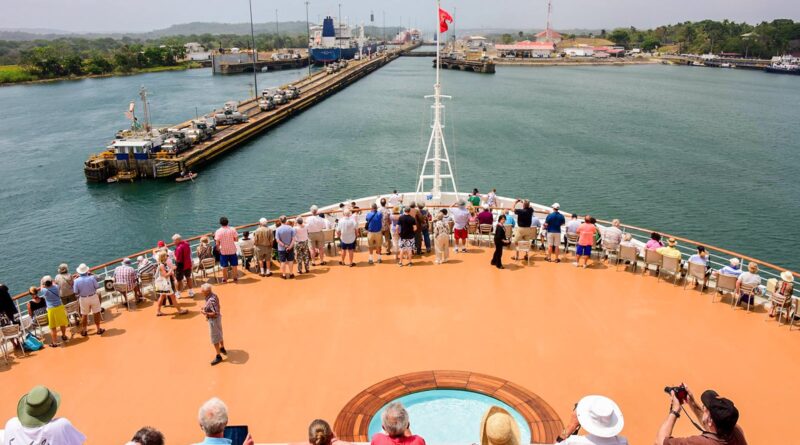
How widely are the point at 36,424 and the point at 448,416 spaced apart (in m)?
4.11

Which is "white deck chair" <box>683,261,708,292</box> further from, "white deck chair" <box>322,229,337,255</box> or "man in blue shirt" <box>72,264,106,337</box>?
"man in blue shirt" <box>72,264,106,337</box>

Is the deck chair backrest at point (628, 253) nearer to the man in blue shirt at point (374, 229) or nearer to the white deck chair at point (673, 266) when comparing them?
the white deck chair at point (673, 266)

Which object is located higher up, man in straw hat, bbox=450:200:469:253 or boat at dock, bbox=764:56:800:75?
boat at dock, bbox=764:56:800:75

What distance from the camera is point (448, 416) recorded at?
6457 millimetres

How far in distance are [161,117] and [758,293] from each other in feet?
182

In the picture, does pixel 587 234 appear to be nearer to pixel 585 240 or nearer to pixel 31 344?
pixel 585 240

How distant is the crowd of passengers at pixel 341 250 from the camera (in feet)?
27.8

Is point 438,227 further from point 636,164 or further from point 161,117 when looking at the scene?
point 161,117

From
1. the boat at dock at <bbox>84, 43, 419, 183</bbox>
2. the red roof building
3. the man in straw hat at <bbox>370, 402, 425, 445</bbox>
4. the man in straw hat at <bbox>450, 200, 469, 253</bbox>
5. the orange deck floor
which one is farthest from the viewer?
the red roof building

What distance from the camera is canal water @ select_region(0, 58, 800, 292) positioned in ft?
82.9

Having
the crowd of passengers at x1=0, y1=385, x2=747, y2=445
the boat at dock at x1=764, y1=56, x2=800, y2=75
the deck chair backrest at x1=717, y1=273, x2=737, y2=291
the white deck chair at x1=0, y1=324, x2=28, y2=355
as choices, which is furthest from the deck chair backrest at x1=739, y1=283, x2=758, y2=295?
the boat at dock at x1=764, y1=56, x2=800, y2=75

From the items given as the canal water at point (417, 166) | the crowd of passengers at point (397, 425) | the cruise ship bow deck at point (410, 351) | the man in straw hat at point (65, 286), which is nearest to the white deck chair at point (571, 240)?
the cruise ship bow deck at point (410, 351)

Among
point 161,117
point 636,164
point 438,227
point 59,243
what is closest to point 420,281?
point 438,227

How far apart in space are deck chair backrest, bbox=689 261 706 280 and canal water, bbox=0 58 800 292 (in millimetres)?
14890
